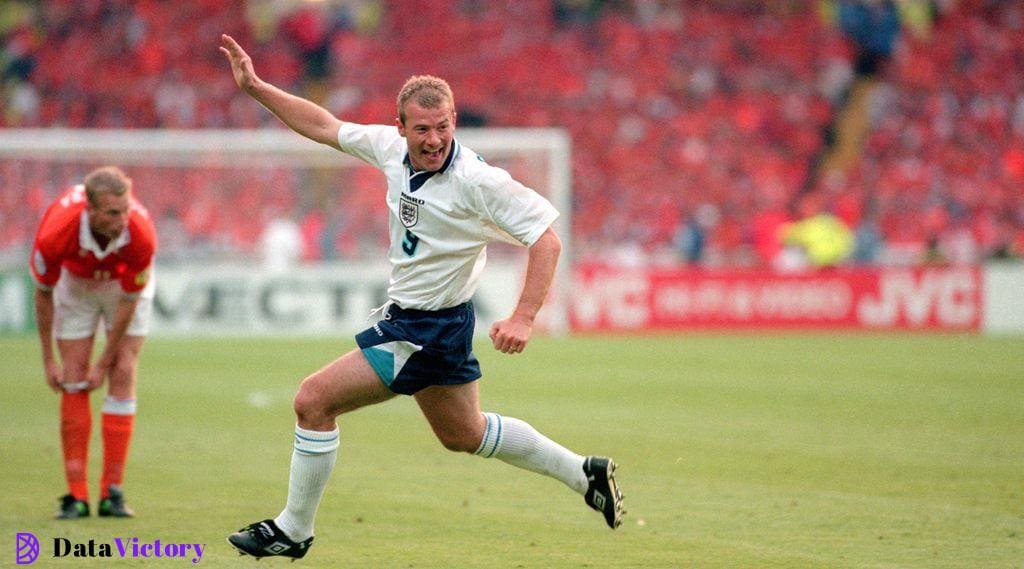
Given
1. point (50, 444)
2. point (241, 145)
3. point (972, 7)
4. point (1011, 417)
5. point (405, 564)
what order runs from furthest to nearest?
1. point (972, 7)
2. point (241, 145)
3. point (1011, 417)
4. point (50, 444)
5. point (405, 564)

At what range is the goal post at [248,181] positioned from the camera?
2072 cm

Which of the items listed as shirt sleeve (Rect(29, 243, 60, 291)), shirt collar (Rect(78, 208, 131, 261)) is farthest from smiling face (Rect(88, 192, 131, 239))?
shirt sleeve (Rect(29, 243, 60, 291))

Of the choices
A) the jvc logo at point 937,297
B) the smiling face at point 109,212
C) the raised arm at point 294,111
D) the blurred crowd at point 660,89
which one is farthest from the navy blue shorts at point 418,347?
the blurred crowd at point 660,89

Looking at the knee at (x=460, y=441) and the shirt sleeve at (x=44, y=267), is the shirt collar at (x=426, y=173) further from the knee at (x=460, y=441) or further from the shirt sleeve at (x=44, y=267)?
the shirt sleeve at (x=44, y=267)

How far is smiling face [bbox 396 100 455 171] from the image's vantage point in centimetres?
553

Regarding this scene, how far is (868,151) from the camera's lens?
2812 cm

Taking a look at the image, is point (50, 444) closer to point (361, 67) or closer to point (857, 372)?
point (857, 372)

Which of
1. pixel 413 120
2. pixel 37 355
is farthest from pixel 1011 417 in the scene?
pixel 37 355

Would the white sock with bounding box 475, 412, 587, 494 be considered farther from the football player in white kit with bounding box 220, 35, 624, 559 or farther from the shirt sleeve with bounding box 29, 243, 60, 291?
the shirt sleeve with bounding box 29, 243, 60, 291

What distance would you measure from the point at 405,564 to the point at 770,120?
79.2ft

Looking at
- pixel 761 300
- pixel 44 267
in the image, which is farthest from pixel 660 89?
pixel 44 267

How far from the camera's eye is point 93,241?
6969mm

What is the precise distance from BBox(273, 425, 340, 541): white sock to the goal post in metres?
14.8

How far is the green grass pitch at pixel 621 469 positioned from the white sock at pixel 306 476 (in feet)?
1.28
